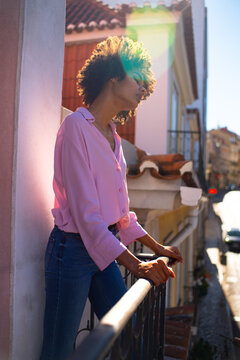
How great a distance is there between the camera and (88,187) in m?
1.39

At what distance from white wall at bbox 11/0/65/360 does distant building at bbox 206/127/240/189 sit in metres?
67.1

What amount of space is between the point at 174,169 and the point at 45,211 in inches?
104

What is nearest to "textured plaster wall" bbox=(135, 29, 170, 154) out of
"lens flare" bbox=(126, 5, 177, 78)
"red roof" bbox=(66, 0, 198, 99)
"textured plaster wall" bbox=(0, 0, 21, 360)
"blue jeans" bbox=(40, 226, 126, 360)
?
"lens flare" bbox=(126, 5, 177, 78)

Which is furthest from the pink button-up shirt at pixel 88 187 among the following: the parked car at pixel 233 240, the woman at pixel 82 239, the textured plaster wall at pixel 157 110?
the parked car at pixel 233 240

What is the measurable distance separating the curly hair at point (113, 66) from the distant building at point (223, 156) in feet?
220

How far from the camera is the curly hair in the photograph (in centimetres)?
172

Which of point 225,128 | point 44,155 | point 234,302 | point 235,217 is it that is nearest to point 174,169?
point 44,155

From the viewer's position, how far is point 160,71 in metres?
6.61

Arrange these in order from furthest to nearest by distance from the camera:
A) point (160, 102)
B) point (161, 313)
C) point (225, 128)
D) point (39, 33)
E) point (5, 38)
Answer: point (225, 128)
point (160, 102)
point (161, 313)
point (39, 33)
point (5, 38)

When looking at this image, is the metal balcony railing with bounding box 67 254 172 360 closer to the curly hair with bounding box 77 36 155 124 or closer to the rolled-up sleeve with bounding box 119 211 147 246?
the rolled-up sleeve with bounding box 119 211 147 246

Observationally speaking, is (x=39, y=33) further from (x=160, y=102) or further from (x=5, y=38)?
(x=160, y=102)

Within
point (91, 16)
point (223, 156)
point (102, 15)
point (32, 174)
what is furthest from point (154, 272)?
point (223, 156)

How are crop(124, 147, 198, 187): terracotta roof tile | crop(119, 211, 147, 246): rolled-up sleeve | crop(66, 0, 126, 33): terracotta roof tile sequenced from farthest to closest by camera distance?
crop(66, 0, 126, 33): terracotta roof tile → crop(124, 147, 198, 187): terracotta roof tile → crop(119, 211, 147, 246): rolled-up sleeve

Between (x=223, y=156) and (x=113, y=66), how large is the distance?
8634 centimetres
